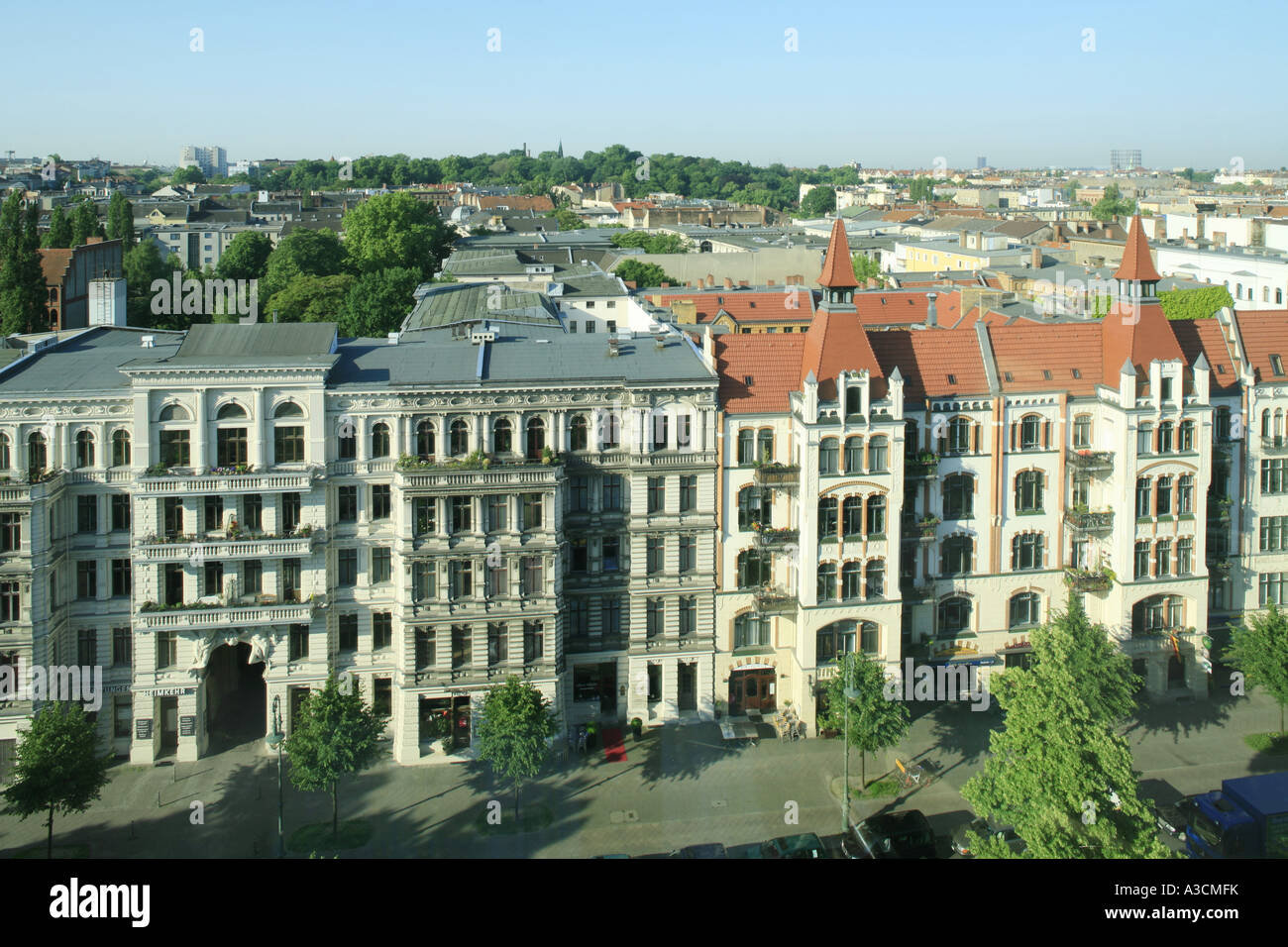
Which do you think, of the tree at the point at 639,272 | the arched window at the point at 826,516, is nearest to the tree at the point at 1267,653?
the arched window at the point at 826,516

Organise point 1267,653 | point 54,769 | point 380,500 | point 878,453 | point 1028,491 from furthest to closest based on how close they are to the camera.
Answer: point 1028,491 → point 878,453 → point 1267,653 → point 380,500 → point 54,769

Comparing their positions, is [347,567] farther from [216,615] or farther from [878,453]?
[878,453]

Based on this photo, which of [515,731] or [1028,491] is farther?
[1028,491]

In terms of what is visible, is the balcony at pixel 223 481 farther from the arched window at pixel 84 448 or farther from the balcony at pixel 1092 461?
the balcony at pixel 1092 461

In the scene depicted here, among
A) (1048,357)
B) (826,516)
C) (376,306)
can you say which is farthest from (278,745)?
(376,306)

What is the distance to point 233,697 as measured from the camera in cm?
4488

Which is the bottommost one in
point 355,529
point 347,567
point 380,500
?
point 347,567

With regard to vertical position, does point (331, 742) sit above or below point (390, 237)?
below

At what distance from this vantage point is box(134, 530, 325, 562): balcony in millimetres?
39562

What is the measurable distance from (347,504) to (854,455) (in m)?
18.3

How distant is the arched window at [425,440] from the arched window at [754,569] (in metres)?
12.0

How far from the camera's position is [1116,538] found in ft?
147

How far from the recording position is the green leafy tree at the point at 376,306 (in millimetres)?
83969
